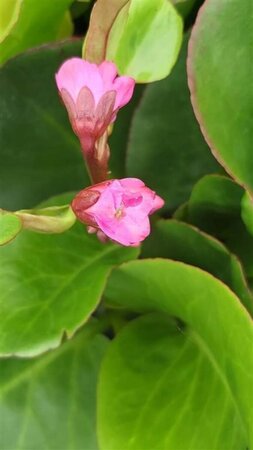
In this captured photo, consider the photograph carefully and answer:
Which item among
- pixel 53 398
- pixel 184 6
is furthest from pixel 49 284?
pixel 184 6

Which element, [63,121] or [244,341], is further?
[63,121]

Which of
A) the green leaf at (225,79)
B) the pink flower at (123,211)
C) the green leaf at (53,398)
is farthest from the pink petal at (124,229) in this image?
the green leaf at (53,398)

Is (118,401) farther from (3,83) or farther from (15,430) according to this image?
(3,83)

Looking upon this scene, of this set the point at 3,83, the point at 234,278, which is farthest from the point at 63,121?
the point at 234,278

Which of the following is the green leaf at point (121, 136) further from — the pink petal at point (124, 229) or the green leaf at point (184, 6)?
the pink petal at point (124, 229)

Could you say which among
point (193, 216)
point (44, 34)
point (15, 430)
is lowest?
point (15, 430)

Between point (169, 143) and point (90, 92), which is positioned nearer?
point (90, 92)

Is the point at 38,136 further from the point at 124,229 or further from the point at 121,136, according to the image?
the point at 124,229
